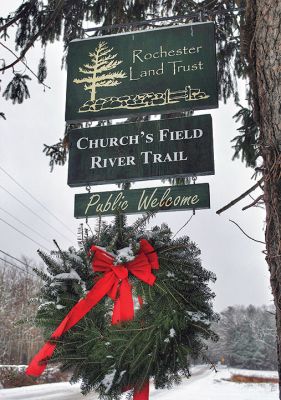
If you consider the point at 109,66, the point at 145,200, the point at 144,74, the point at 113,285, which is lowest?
the point at 113,285

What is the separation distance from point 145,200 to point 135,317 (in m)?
1.34

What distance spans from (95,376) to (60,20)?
3609mm

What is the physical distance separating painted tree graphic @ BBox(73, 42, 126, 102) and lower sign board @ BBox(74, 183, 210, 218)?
0.80m

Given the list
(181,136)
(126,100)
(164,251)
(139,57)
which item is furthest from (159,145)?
(164,251)

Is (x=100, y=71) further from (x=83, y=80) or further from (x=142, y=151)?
(x=142, y=151)

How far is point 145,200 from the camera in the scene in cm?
308

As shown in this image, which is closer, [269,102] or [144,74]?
[269,102]

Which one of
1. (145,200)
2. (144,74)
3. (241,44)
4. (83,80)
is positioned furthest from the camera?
(83,80)

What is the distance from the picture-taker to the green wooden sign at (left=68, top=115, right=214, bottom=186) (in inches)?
124

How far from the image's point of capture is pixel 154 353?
1732mm

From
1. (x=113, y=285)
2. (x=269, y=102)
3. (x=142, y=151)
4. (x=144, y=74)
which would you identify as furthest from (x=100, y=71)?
(x=113, y=285)

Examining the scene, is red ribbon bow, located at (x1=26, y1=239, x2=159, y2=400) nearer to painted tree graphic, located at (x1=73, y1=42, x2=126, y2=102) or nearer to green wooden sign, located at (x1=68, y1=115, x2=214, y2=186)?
green wooden sign, located at (x1=68, y1=115, x2=214, y2=186)

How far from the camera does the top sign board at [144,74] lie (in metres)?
3.30

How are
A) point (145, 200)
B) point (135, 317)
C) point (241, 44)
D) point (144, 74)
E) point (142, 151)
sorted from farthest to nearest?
1. point (144, 74)
2. point (142, 151)
3. point (145, 200)
4. point (241, 44)
5. point (135, 317)
